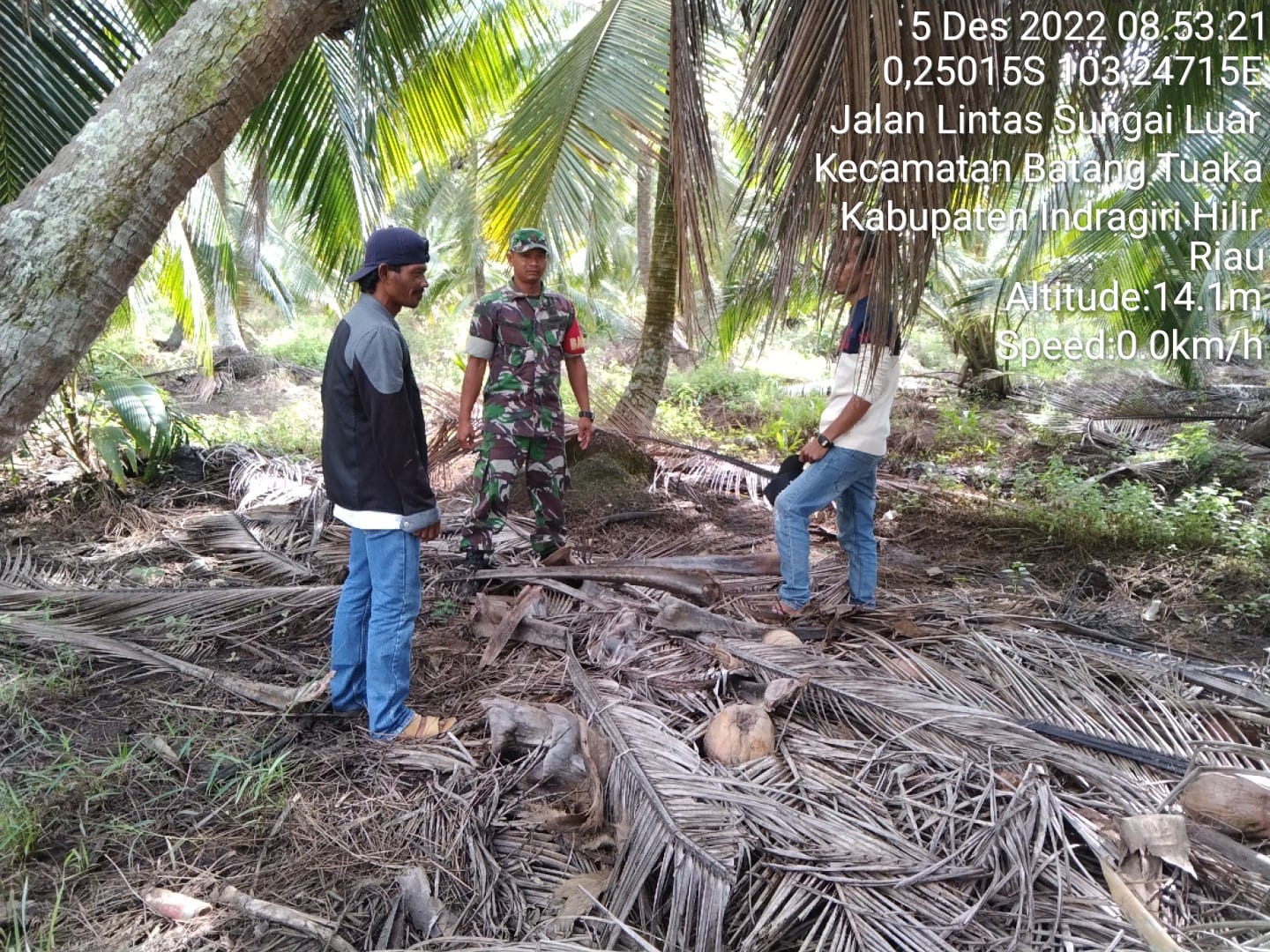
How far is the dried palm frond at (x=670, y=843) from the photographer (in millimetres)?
1809

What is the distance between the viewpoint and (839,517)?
3523 mm

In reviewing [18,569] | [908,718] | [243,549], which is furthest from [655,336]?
[18,569]

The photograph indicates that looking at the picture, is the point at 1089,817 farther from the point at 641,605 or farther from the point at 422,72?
the point at 422,72

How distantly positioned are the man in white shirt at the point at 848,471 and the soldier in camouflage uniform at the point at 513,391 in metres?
1.19

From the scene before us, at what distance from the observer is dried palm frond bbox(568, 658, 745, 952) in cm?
181

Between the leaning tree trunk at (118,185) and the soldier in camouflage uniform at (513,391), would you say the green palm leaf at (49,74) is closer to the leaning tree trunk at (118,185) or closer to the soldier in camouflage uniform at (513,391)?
the leaning tree trunk at (118,185)

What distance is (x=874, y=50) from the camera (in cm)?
204

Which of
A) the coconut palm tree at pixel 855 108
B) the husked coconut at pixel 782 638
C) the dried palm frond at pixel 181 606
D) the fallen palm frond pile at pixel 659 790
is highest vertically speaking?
the coconut palm tree at pixel 855 108

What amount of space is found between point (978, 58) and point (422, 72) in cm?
432

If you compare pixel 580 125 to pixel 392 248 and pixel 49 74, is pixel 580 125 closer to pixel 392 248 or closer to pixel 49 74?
pixel 49 74

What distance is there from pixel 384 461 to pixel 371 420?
134 mm

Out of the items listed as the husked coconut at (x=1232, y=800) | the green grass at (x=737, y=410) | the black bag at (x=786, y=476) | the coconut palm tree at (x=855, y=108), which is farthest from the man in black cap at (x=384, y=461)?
the green grass at (x=737, y=410)

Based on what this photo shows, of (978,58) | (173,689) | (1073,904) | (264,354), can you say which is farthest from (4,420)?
(264,354)

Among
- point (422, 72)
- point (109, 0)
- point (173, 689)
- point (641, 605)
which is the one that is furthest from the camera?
point (422, 72)
